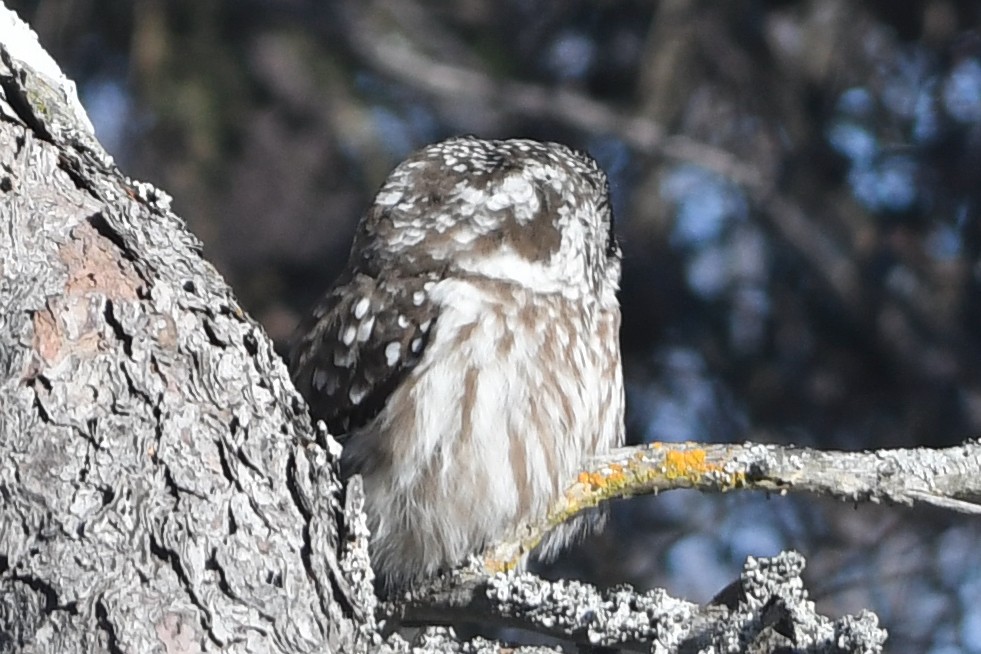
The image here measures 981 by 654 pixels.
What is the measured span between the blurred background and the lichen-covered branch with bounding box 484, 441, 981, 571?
2936 mm

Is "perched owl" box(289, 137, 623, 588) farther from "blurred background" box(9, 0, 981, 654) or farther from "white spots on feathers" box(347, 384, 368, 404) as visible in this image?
"blurred background" box(9, 0, 981, 654)

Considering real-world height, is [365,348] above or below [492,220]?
below

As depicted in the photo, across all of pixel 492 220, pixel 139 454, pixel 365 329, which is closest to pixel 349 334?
pixel 365 329

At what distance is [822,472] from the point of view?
3088mm

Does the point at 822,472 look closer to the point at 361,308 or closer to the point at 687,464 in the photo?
the point at 687,464

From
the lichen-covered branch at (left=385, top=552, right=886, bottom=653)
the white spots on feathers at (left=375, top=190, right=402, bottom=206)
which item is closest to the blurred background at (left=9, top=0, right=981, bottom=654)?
the white spots on feathers at (left=375, top=190, right=402, bottom=206)

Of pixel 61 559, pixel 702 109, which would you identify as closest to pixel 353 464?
pixel 61 559

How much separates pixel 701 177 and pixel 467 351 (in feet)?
11.1

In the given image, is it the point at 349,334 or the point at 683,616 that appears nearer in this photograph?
the point at 683,616

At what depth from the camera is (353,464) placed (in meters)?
3.83

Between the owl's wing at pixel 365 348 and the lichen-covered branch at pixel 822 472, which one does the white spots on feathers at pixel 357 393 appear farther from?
the lichen-covered branch at pixel 822 472

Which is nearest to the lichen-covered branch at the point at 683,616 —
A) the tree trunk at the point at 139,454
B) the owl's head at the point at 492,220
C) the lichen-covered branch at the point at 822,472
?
the lichen-covered branch at the point at 822,472

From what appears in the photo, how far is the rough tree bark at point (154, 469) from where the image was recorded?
2.43 meters

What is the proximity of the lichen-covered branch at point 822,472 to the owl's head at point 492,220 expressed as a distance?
0.70 metres
